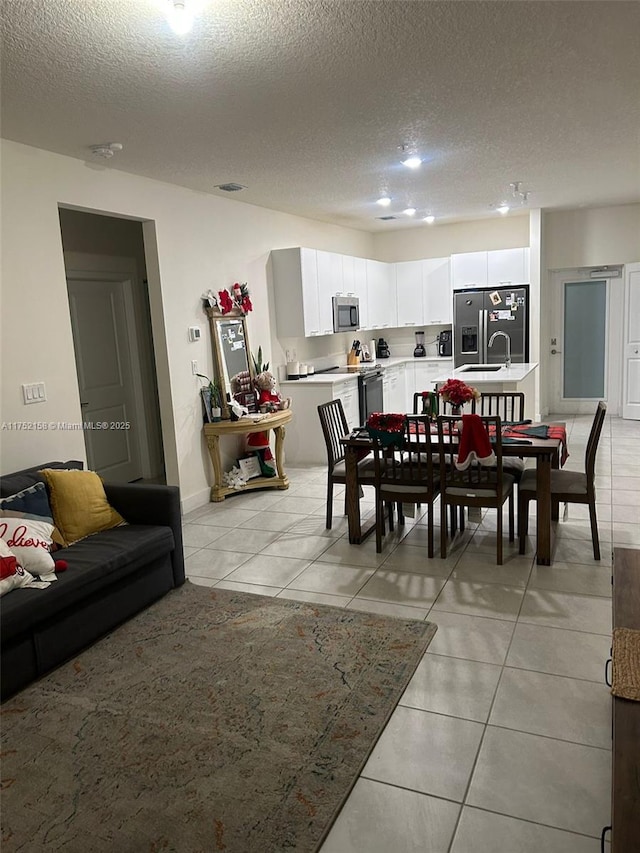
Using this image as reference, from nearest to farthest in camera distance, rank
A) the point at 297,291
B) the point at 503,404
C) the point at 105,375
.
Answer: the point at 503,404 → the point at 105,375 → the point at 297,291

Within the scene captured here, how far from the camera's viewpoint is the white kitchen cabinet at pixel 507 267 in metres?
8.05

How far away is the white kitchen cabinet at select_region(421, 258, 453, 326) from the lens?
28.6ft

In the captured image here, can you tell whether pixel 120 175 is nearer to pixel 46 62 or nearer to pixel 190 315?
pixel 190 315

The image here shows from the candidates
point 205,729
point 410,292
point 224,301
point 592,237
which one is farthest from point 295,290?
point 205,729

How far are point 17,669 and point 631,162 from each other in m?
5.82

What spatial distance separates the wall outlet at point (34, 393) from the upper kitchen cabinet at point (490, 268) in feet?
19.5

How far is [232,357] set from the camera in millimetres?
5953

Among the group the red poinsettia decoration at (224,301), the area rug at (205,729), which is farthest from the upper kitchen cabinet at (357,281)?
the area rug at (205,729)

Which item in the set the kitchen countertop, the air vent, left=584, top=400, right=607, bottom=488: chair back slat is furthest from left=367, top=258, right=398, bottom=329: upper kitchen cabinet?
left=584, top=400, right=607, bottom=488: chair back slat

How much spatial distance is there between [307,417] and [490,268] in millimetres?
3405

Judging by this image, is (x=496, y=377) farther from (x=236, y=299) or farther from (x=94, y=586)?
(x=94, y=586)

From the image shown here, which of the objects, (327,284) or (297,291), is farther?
(327,284)

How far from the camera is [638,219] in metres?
7.91

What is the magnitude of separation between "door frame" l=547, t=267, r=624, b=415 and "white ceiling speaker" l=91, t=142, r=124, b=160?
6377mm
